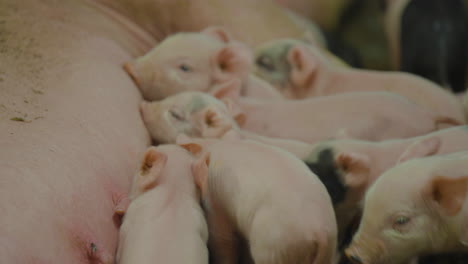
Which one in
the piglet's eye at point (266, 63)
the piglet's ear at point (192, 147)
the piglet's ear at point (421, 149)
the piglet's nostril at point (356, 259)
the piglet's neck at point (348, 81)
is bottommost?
the piglet's neck at point (348, 81)

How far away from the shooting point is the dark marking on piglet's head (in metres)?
1.84

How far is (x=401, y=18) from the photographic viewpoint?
3.67 metres

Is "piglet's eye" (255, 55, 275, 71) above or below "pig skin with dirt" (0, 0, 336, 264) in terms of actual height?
below

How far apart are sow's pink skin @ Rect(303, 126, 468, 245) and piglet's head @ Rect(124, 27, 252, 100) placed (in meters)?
0.59

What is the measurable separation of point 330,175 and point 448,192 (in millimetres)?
359

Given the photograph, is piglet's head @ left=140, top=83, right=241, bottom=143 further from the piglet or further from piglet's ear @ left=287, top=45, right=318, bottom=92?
piglet's ear @ left=287, top=45, right=318, bottom=92

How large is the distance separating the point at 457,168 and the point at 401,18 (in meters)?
2.19

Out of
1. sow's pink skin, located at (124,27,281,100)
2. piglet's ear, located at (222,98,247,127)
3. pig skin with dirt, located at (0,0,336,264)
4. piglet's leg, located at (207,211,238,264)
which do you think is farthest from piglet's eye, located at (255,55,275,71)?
piglet's leg, located at (207,211,238,264)

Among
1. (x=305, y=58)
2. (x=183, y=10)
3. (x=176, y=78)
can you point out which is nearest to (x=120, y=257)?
(x=176, y=78)

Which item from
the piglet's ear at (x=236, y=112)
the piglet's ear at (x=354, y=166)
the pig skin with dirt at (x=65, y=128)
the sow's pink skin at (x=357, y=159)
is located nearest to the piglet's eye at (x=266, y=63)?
the pig skin with dirt at (x=65, y=128)

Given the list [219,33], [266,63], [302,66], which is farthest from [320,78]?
[219,33]

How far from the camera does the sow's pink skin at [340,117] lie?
2195 millimetres

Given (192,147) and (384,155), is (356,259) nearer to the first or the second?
(384,155)

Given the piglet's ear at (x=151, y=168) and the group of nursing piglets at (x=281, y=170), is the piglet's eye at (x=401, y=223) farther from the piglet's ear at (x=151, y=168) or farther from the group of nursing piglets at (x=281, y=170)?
the piglet's ear at (x=151, y=168)
